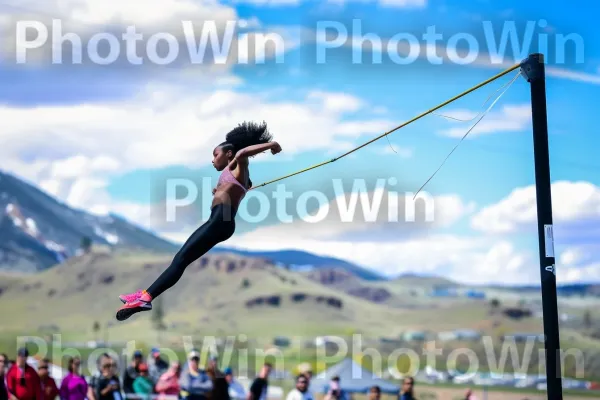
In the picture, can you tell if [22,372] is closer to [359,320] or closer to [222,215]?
[222,215]

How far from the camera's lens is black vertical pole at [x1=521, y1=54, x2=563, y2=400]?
8.22 m

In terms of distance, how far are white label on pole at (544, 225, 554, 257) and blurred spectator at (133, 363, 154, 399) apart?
8806 mm

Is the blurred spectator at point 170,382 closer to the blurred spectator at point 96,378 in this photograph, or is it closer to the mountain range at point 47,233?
the blurred spectator at point 96,378

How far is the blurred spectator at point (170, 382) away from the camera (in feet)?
51.3

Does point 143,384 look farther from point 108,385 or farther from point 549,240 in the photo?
point 549,240

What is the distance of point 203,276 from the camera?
102 metres

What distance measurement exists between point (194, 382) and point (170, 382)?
0.53 meters

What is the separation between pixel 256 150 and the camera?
8133 mm

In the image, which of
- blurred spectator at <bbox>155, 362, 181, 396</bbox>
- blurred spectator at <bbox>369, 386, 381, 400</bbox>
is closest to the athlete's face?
blurred spectator at <bbox>369, 386, 381, 400</bbox>

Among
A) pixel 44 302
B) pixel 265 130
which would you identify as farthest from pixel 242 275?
pixel 265 130

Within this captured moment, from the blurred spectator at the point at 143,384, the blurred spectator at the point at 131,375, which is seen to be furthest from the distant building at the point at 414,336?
the blurred spectator at the point at 143,384

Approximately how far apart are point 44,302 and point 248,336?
20.8 m

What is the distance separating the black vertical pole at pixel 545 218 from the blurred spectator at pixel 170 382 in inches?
334

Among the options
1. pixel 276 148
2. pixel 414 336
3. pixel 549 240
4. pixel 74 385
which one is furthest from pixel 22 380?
pixel 414 336
